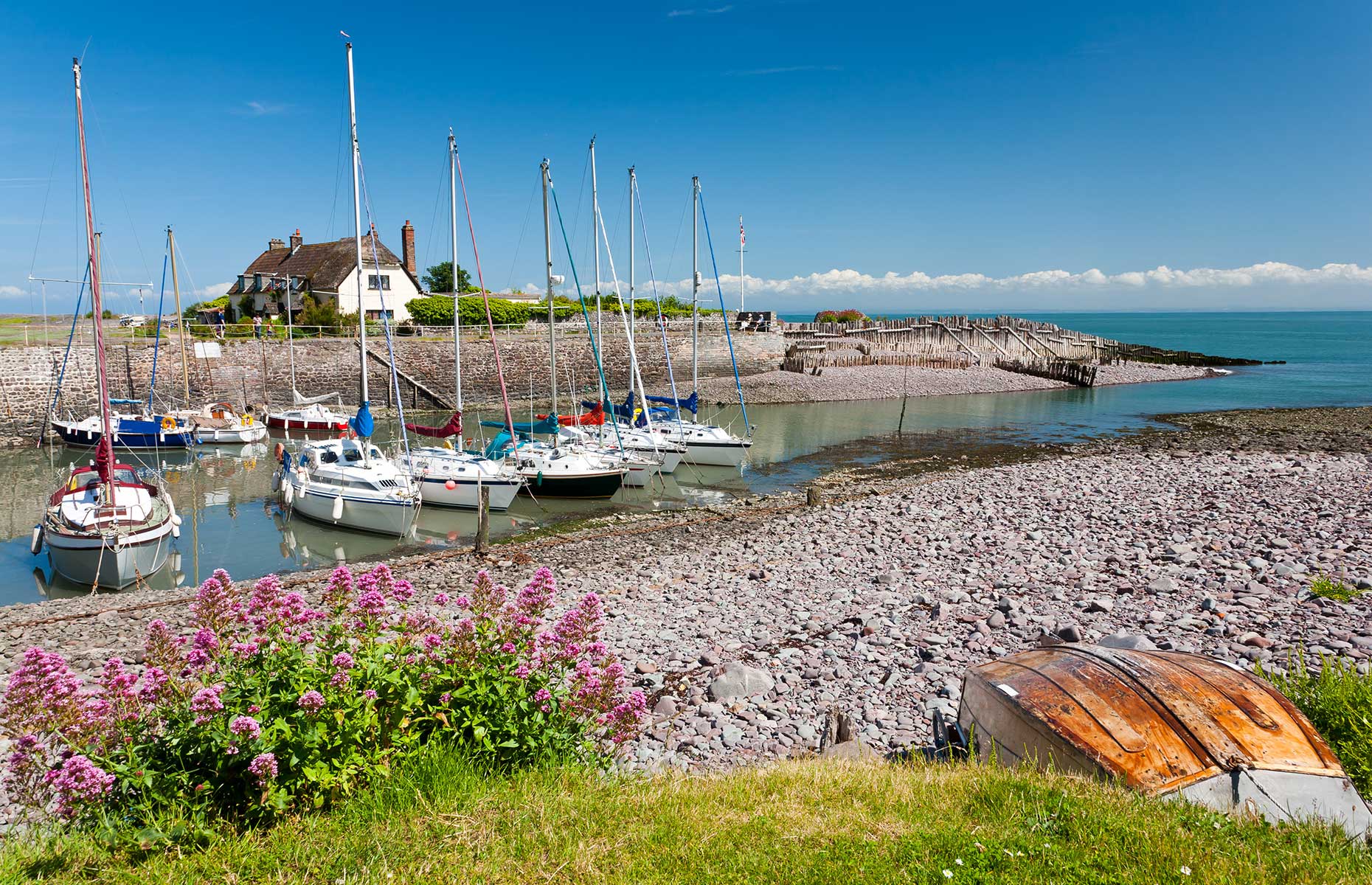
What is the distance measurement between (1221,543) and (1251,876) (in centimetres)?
1299

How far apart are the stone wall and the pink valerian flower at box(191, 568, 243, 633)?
115ft

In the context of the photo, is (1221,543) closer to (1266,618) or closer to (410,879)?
(1266,618)

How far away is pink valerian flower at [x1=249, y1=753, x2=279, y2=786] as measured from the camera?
14.0 feet

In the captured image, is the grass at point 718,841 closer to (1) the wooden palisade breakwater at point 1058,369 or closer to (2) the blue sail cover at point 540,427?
(2) the blue sail cover at point 540,427

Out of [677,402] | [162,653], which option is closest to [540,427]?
[677,402]

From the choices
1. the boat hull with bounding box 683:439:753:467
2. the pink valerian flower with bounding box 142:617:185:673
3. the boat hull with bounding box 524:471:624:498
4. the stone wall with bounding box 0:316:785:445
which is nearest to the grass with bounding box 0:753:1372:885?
the pink valerian flower with bounding box 142:617:185:673

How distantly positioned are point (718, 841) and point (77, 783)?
11.7 ft

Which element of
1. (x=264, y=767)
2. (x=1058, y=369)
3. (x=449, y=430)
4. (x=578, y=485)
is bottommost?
(x=578, y=485)

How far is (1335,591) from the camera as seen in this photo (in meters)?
11.2

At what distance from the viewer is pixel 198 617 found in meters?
5.23

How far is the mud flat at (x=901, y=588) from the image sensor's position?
9.02 metres

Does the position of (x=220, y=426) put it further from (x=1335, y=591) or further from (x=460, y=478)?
(x=1335, y=591)

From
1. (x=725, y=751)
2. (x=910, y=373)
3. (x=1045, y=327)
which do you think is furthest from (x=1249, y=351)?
(x=725, y=751)

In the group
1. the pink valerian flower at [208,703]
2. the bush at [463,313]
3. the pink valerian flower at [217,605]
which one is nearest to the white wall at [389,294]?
the bush at [463,313]
